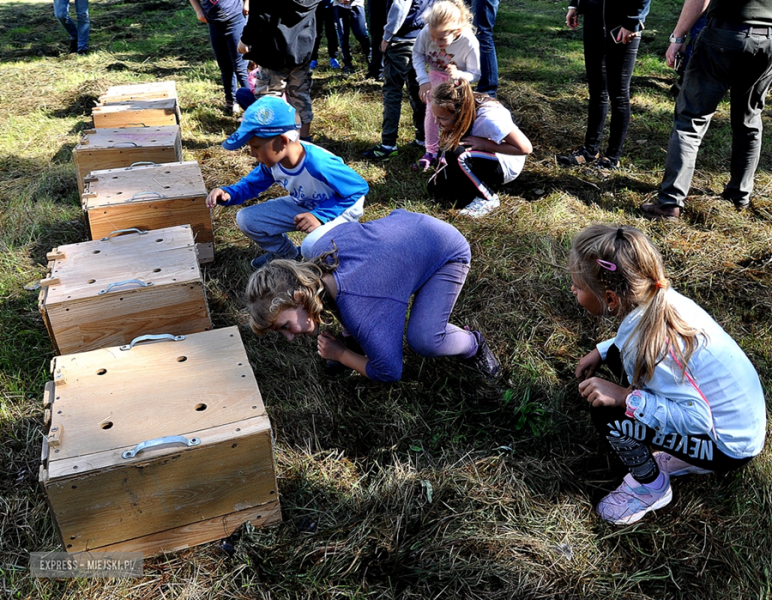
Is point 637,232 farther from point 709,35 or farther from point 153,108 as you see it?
point 153,108

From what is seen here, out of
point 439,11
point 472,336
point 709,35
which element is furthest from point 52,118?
point 709,35

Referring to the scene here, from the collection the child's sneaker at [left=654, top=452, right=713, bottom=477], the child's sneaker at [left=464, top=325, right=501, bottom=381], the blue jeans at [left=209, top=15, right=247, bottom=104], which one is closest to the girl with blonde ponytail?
the child's sneaker at [left=654, top=452, right=713, bottom=477]

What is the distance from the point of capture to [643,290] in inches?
70.9

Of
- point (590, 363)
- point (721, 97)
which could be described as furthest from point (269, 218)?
point (721, 97)

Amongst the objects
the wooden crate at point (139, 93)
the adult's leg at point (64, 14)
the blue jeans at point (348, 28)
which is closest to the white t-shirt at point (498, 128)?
the wooden crate at point (139, 93)

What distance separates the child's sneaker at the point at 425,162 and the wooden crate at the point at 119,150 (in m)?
1.76

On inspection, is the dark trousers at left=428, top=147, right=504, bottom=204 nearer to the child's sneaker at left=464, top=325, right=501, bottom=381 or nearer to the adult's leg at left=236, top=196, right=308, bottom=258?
the adult's leg at left=236, top=196, right=308, bottom=258

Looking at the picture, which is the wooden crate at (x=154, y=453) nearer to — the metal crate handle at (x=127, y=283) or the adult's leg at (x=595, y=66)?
the metal crate handle at (x=127, y=283)

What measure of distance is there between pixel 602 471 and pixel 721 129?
4298 mm

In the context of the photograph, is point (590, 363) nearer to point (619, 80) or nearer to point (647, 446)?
point (647, 446)

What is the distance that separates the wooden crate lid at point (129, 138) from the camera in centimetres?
372

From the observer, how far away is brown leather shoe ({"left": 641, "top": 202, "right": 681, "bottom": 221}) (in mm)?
3768

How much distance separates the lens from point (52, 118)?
19.6 feet

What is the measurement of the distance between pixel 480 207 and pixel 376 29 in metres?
3.30
